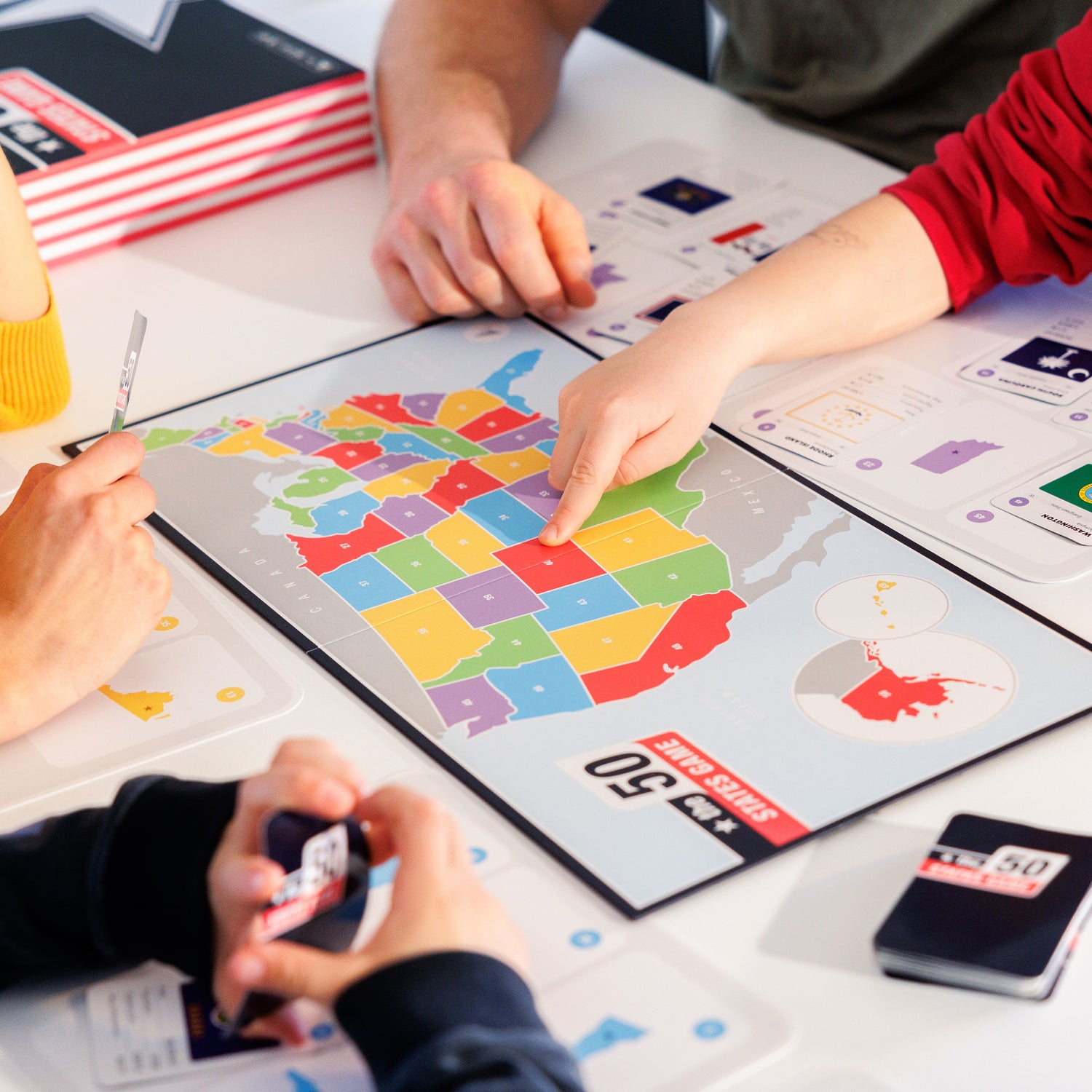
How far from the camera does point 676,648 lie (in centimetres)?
79

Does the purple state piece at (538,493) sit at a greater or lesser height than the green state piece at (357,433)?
lesser

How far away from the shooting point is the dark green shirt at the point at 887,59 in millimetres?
1280

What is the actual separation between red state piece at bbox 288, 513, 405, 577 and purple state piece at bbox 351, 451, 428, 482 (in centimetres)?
6

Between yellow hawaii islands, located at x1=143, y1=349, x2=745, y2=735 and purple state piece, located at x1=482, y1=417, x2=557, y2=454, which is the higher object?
purple state piece, located at x1=482, y1=417, x2=557, y2=454

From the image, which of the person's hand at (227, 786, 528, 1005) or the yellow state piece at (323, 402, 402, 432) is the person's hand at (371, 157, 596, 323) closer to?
the yellow state piece at (323, 402, 402, 432)

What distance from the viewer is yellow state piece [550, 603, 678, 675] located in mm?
786

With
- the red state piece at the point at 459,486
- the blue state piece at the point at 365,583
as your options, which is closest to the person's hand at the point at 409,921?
the blue state piece at the point at 365,583

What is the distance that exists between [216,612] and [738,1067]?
1.42 ft

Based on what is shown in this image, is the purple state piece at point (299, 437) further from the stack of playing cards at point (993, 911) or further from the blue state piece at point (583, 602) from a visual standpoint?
the stack of playing cards at point (993, 911)

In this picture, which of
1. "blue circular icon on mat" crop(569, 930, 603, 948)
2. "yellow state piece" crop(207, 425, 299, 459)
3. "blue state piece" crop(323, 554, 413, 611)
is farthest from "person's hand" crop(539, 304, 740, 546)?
"blue circular icon on mat" crop(569, 930, 603, 948)

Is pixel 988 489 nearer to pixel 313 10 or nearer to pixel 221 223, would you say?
pixel 221 223

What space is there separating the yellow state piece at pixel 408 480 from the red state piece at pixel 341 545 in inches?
1.5

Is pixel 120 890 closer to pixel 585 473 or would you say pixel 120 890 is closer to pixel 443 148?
pixel 585 473

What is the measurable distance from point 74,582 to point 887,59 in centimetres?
95
